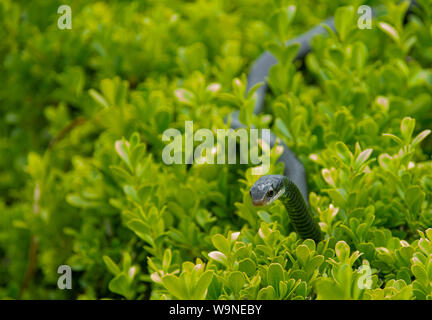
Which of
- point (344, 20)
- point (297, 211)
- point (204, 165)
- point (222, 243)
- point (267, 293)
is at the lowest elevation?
point (267, 293)

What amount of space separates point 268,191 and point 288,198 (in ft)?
0.25

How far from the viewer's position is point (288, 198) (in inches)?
74.5

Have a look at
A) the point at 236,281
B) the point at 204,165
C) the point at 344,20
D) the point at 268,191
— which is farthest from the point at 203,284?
the point at 344,20

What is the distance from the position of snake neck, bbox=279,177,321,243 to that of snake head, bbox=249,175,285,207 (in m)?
0.02

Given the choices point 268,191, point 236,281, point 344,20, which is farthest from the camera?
point 344,20

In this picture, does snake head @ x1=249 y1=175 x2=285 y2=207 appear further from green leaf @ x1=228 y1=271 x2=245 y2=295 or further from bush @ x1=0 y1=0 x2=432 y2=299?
green leaf @ x1=228 y1=271 x2=245 y2=295

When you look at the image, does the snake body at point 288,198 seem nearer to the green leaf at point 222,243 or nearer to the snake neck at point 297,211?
the snake neck at point 297,211

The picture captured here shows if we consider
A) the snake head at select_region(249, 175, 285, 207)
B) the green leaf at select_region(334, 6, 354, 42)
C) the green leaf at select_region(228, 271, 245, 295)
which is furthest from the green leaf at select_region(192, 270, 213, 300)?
the green leaf at select_region(334, 6, 354, 42)

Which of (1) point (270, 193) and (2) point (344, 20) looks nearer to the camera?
(1) point (270, 193)

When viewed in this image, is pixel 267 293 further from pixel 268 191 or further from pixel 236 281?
pixel 268 191

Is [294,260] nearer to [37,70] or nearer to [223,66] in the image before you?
[223,66]

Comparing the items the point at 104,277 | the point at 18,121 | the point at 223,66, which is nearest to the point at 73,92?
the point at 18,121

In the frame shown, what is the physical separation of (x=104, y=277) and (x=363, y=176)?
54.5 inches

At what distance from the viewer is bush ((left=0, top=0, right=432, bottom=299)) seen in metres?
1.84
